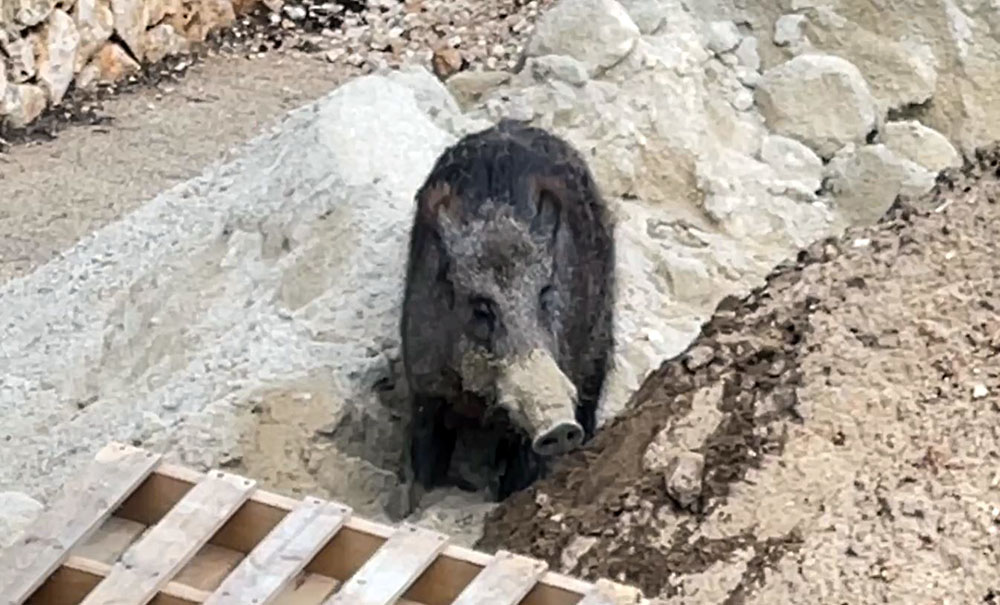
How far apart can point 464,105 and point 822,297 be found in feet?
8.23

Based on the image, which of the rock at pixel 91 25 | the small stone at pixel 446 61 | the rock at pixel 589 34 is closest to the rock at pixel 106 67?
the rock at pixel 91 25

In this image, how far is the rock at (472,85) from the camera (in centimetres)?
620

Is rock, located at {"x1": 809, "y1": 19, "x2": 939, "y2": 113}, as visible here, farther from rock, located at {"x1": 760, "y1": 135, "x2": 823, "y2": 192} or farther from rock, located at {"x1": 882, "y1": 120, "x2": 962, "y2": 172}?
rock, located at {"x1": 760, "y1": 135, "x2": 823, "y2": 192}

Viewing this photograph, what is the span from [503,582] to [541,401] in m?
1.03

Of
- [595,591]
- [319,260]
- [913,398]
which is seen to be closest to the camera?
[595,591]

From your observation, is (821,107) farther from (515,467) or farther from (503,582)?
(503,582)

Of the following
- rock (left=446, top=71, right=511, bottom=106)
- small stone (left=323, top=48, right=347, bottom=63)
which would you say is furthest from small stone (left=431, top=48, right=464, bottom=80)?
rock (left=446, top=71, right=511, bottom=106)

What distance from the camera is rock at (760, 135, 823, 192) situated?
5586mm

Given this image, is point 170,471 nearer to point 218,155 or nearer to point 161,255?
point 161,255

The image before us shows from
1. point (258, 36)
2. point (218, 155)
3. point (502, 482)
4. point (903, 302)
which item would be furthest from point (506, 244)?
point (258, 36)

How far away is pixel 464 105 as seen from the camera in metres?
6.18

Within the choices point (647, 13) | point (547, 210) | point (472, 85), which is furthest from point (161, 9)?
point (547, 210)

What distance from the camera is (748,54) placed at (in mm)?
6004

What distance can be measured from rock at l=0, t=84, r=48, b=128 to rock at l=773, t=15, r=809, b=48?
13.6 feet
